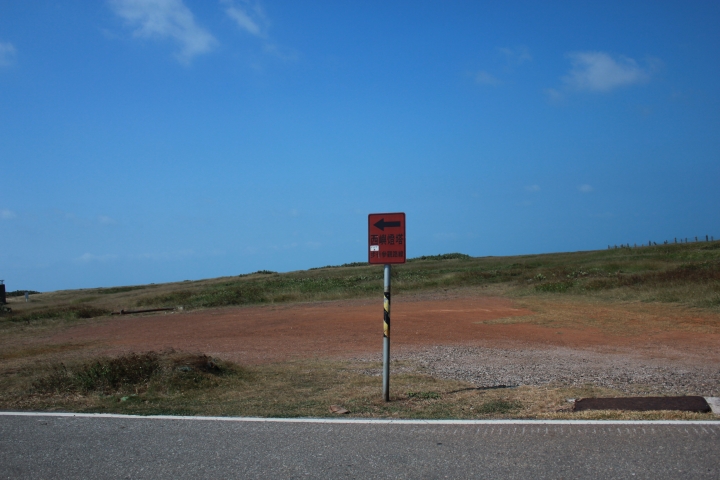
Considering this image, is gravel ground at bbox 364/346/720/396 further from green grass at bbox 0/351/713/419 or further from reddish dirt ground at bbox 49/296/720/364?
reddish dirt ground at bbox 49/296/720/364

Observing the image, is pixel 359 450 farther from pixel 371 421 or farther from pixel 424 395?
pixel 424 395

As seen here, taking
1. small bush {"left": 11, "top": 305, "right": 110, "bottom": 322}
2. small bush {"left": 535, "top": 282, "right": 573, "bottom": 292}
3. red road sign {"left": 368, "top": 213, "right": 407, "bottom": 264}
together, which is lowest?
small bush {"left": 11, "top": 305, "right": 110, "bottom": 322}

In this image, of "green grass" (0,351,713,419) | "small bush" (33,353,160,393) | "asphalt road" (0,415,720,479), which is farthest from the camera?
"small bush" (33,353,160,393)

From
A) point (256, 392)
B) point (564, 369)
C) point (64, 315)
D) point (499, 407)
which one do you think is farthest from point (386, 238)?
point (64, 315)

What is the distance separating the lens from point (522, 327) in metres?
18.4

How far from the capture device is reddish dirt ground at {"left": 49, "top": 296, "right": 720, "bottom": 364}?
1470cm

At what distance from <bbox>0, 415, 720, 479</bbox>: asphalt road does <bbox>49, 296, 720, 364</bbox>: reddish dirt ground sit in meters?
7.09

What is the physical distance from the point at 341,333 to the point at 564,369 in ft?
27.9

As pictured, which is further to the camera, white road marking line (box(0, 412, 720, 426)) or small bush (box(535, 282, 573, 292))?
small bush (box(535, 282, 573, 292))

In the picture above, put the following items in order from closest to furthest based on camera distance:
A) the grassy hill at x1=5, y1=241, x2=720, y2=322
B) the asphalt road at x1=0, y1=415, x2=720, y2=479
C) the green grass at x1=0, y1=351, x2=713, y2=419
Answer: the asphalt road at x1=0, y1=415, x2=720, y2=479
the green grass at x1=0, y1=351, x2=713, y2=419
the grassy hill at x1=5, y1=241, x2=720, y2=322

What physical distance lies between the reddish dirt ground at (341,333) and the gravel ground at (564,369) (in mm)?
1177

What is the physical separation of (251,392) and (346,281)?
3350 centimetres

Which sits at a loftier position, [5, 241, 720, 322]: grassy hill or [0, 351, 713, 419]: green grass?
[5, 241, 720, 322]: grassy hill

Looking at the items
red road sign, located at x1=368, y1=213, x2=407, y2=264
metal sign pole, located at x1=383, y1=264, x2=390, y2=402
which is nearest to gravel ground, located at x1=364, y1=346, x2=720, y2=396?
metal sign pole, located at x1=383, y1=264, x2=390, y2=402
